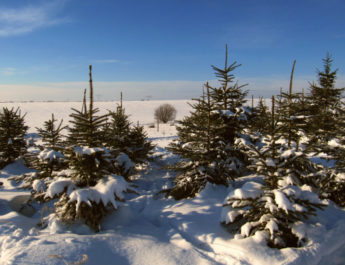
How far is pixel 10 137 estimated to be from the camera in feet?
42.3

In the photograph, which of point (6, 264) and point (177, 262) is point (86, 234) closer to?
point (6, 264)

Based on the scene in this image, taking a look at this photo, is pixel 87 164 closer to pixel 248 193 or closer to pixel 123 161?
pixel 248 193

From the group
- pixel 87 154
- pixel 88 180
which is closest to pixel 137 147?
pixel 88 180

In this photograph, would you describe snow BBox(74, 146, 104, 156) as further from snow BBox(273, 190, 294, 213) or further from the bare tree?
the bare tree

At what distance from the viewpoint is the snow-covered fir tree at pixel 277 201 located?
4738mm

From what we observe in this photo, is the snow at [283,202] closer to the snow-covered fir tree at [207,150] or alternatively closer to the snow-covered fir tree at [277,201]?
the snow-covered fir tree at [277,201]

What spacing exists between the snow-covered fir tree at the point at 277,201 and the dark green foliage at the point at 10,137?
12982 millimetres

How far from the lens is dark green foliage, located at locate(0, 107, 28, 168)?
12602mm

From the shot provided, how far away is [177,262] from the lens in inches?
178

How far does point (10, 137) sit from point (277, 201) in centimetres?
1435

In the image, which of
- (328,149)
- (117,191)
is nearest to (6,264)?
(117,191)

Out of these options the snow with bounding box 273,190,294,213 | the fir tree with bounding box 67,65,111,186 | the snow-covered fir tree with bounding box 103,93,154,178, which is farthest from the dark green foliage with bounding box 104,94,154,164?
the snow with bounding box 273,190,294,213

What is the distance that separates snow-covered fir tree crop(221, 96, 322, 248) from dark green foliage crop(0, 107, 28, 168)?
42.6ft

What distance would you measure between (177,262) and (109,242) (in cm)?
160
